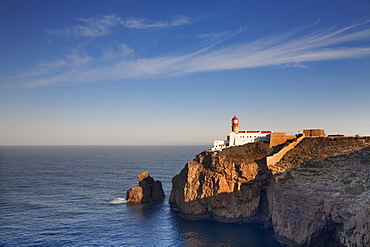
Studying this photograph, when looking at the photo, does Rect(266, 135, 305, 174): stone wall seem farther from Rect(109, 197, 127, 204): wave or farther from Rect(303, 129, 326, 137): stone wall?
Rect(109, 197, 127, 204): wave

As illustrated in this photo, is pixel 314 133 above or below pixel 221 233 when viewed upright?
above

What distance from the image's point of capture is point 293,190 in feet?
174

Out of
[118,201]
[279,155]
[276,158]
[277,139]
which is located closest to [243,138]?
[277,139]

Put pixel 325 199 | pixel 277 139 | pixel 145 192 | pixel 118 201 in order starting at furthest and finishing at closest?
pixel 145 192
pixel 118 201
pixel 277 139
pixel 325 199

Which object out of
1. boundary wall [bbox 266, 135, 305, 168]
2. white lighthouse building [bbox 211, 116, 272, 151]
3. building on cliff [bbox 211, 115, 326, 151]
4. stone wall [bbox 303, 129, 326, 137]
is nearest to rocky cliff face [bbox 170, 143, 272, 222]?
boundary wall [bbox 266, 135, 305, 168]

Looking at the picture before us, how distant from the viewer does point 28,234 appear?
184ft

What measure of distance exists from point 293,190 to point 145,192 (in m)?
44.3

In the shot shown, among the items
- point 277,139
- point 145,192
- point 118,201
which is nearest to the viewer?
point 277,139

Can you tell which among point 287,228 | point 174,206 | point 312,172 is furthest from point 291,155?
point 174,206

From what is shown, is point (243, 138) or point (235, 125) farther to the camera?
point (235, 125)

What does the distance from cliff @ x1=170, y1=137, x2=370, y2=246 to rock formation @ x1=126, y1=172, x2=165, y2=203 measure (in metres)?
9.66

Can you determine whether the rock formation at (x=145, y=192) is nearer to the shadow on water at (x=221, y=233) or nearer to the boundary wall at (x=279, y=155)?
the shadow on water at (x=221, y=233)

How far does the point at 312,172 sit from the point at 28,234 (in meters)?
56.4

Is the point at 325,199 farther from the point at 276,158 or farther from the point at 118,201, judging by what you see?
the point at 118,201
